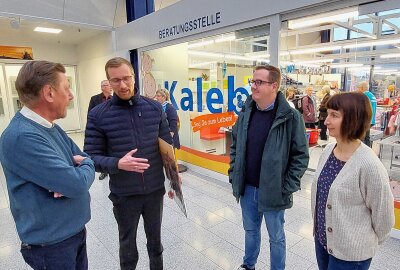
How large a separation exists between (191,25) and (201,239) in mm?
3098

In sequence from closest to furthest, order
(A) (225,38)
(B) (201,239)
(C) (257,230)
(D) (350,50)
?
1. (C) (257,230)
2. (B) (201,239)
3. (A) (225,38)
4. (D) (350,50)

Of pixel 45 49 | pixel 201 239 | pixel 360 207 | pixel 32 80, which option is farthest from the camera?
pixel 45 49

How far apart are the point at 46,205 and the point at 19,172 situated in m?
0.18

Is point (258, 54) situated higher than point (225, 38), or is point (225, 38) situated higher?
point (225, 38)

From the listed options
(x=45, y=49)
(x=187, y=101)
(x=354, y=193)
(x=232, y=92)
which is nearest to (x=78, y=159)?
(x=354, y=193)

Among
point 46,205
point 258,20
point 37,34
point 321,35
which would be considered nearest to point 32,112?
point 46,205

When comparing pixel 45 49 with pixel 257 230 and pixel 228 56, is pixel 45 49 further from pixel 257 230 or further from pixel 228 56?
pixel 257 230

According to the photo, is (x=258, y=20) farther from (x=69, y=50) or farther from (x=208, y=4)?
(x=69, y=50)

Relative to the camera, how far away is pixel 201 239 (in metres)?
2.63

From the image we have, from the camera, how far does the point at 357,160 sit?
3.85 feet

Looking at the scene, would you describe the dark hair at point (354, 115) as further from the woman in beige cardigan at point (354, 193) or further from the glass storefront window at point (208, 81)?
the glass storefront window at point (208, 81)

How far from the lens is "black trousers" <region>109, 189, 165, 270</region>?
5.58 feet

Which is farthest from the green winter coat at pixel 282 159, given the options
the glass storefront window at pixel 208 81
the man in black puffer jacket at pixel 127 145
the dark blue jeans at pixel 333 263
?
the glass storefront window at pixel 208 81

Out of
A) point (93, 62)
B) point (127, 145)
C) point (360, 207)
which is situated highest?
point (93, 62)
